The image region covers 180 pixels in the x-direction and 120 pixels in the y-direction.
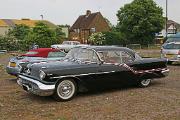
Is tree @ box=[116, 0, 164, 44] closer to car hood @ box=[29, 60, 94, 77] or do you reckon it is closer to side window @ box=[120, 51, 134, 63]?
side window @ box=[120, 51, 134, 63]

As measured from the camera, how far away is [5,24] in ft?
276

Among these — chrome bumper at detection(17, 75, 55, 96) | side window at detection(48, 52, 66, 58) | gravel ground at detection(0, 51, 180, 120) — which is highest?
side window at detection(48, 52, 66, 58)

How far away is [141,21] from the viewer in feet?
190

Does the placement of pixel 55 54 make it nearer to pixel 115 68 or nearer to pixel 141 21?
pixel 115 68

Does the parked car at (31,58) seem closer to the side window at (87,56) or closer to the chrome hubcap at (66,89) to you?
the side window at (87,56)

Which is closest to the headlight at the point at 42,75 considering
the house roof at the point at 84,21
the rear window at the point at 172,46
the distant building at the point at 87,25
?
the rear window at the point at 172,46

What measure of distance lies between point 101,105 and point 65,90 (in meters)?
1.17

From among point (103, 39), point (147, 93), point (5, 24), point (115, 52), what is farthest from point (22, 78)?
point (5, 24)

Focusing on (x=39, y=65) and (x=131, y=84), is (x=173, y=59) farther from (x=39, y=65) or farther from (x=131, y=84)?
(x=39, y=65)

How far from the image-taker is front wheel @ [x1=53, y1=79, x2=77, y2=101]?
890 centimetres

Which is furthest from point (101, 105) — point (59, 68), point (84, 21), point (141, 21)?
point (84, 21)

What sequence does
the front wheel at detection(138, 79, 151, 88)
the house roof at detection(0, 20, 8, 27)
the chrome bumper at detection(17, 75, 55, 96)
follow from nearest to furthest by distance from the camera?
the chrome bumper at detection(17, 75, 55, 96)
the front wheel at detection(138, 79, 151, 88)
the house roof at detection(0, 20, 8, 27)

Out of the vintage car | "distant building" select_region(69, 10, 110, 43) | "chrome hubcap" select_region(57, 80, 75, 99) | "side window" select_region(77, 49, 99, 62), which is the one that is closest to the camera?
the vintage car

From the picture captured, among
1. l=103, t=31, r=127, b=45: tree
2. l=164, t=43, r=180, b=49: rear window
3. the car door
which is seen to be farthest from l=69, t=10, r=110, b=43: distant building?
the car door
